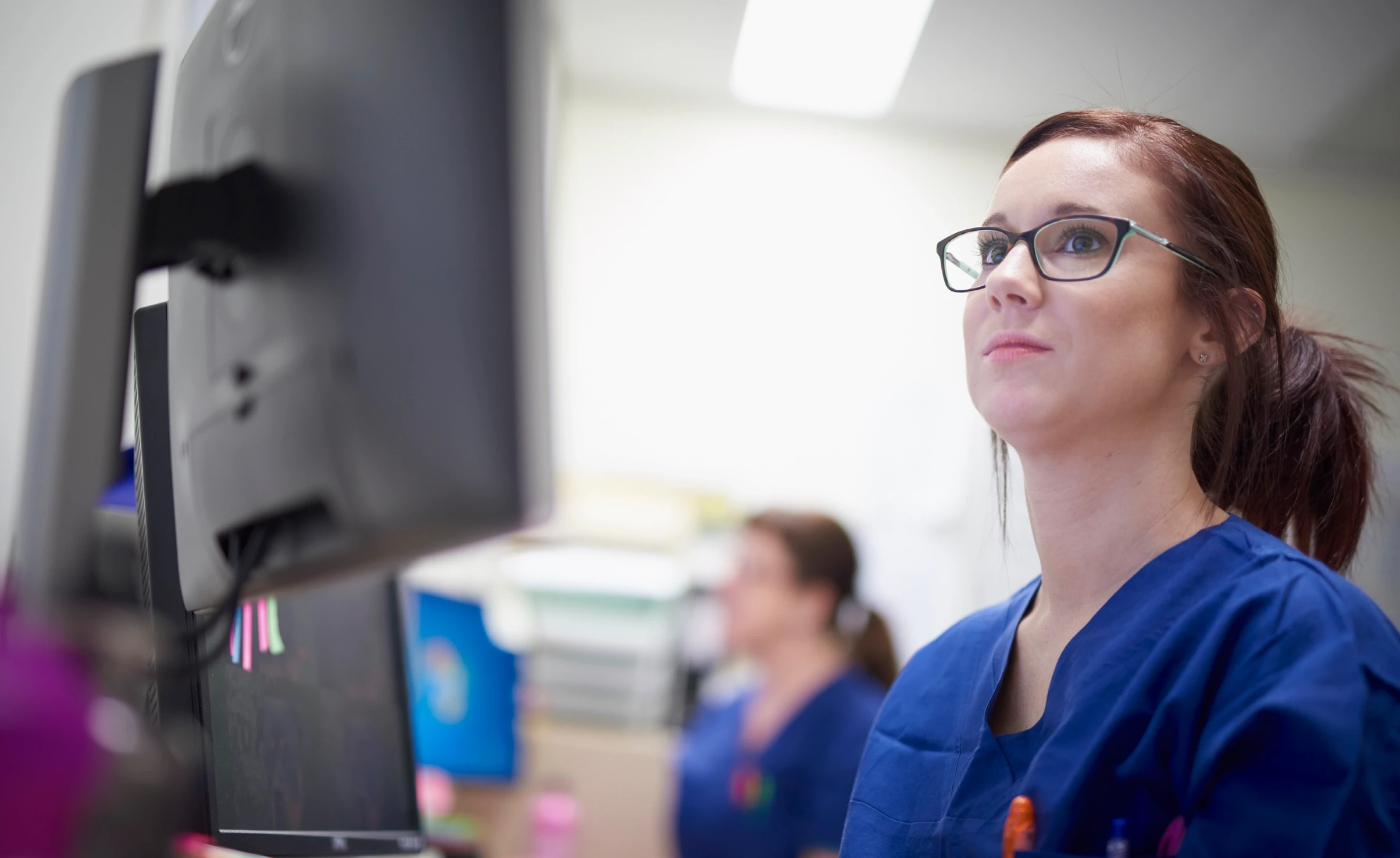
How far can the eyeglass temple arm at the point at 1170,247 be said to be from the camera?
846 millimetres

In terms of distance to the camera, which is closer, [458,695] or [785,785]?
[785,785]

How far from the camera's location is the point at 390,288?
1.58 feet

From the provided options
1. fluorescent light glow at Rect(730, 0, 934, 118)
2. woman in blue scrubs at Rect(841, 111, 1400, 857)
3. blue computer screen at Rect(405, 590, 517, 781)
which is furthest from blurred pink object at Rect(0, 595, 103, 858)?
blue computer screen at Rect(405, 590, 517, 781)

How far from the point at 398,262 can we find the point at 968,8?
1153mm

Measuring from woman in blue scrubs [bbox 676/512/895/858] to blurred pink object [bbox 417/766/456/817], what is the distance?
1.99 feet

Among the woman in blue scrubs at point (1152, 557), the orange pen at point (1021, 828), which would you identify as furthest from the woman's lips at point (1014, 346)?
the orange pen at point (1021, 828)

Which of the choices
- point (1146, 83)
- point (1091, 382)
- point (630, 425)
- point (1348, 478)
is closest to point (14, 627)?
point (1091, 382)

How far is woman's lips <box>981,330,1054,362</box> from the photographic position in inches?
33.2

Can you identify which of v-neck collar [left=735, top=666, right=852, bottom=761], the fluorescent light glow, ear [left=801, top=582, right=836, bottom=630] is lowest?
v-neck collar [left=735, top=666, right=852, bottom=761]

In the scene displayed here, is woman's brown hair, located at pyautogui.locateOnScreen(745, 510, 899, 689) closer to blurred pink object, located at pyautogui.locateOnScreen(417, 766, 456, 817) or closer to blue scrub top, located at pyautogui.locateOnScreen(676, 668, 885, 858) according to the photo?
blue scrub top, located at pyautogui.locateOnScreen(676, 668, 885, 858)

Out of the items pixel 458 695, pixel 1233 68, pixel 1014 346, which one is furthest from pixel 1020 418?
pixel 458 695

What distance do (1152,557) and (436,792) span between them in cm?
214

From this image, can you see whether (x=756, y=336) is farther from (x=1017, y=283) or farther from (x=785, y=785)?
(x=1017, y=283)

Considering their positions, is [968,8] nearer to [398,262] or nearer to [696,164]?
[398,262]
